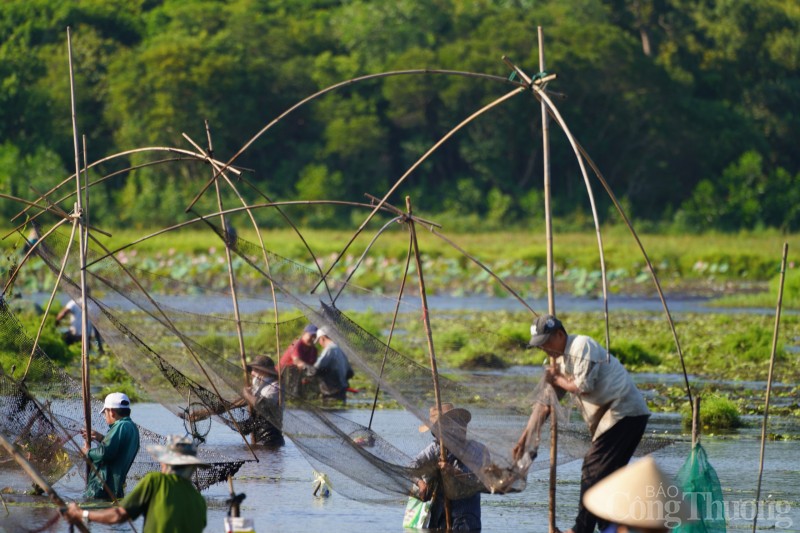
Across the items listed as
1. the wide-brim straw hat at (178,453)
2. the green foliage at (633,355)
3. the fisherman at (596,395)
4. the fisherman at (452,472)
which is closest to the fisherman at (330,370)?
the fisherman at (452,472)


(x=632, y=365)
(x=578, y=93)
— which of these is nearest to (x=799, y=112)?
(x=578, y=93)

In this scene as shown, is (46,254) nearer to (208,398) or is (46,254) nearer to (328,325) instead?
(208,398)

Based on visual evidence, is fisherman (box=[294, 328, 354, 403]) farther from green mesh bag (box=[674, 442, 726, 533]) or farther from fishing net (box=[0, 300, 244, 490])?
green mesh bag (box=[674, 442, 726, 533])

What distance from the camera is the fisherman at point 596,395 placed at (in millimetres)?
6504

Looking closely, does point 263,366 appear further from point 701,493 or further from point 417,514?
point 701,493

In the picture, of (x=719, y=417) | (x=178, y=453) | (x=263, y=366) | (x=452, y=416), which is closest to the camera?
(x=178, y=453)

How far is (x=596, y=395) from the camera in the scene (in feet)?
21.6

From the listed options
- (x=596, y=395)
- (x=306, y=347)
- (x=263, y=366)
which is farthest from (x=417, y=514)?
(x=306, y=347)

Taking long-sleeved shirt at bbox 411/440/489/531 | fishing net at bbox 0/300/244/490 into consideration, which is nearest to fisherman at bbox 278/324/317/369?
fishing net at bbox 0/300/244/490

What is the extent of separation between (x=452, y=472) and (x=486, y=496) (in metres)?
1.71

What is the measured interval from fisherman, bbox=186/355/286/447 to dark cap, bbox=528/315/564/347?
6.28 ft

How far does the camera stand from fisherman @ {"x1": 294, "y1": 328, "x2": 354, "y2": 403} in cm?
1202

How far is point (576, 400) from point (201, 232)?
32.2 metres

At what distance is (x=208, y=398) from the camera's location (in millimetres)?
8633
